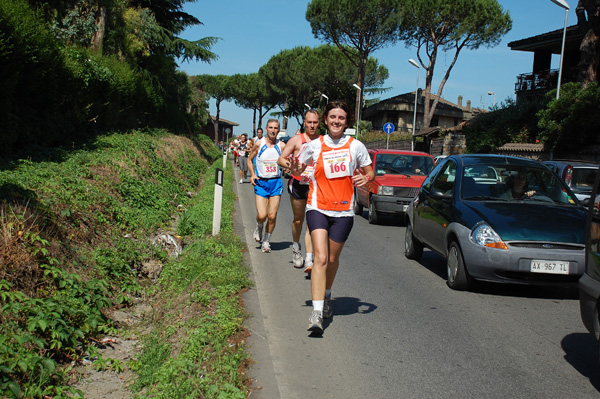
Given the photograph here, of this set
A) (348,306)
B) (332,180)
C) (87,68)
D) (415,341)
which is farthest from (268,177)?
(87,68)

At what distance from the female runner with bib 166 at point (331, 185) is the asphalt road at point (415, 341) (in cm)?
55

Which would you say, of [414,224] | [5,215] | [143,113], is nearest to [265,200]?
[414,224]

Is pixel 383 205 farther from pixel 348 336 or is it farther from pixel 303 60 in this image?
pixel 303 60

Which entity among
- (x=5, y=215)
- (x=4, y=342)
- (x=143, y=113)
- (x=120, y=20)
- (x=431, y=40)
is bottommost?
(x=4, y=342)

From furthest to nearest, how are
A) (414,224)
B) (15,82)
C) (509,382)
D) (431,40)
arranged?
(431,40) < (15,82) < (414,224) < (509,382)

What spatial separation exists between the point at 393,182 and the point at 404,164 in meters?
1.30

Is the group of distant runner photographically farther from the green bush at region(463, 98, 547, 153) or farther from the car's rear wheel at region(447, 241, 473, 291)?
the green bush at region(463, 98, 547, 153)

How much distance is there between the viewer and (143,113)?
23.7 meters

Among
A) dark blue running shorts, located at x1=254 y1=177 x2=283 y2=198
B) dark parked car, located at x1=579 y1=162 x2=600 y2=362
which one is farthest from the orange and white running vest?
dark blue running shorts, located at x1=254 y1=177 x2=283 y2=198

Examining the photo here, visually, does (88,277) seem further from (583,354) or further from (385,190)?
(385,190)

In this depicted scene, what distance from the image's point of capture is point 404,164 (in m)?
14.9

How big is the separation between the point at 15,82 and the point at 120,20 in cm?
1473

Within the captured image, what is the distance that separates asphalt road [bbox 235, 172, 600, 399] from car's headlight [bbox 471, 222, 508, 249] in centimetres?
66

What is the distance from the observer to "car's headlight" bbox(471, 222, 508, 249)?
21.9 feet
